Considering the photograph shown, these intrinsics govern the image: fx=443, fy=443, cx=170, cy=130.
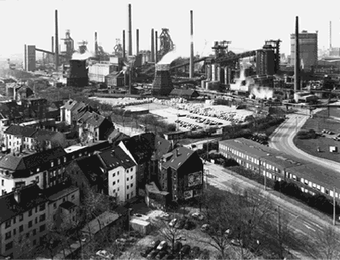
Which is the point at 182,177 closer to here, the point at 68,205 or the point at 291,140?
the point at 68,205

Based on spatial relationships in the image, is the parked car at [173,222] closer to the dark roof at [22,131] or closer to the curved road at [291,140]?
the curved road at [291,140]

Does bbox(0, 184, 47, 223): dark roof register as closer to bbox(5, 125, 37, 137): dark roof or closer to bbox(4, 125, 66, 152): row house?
bbox(4, 125, 66, 152): row house

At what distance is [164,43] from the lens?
57.9 meters

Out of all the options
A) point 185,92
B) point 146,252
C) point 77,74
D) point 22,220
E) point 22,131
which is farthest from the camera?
point 77,74

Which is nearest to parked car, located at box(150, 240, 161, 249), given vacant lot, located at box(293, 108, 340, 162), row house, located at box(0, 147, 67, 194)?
row house, located at box(0, 147, 67, 194)

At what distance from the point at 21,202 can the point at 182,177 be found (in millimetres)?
4331

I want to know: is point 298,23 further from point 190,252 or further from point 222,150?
point 190,252

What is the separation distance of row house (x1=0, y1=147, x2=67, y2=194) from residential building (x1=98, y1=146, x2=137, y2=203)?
1413mm

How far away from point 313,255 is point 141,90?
36.3 m

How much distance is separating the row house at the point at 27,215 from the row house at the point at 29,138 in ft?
20.2

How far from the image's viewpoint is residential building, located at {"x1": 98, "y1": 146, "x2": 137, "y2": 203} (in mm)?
12188

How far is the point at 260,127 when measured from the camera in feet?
75.7

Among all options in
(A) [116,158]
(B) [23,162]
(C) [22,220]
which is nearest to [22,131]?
(B) [23,162]

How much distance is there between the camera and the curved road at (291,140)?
16.3 meters
